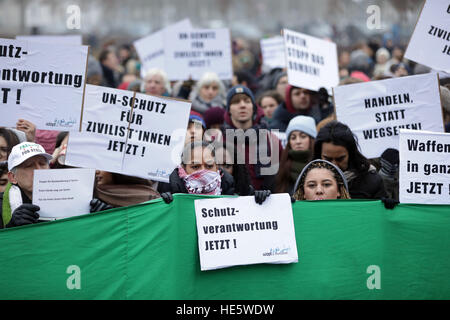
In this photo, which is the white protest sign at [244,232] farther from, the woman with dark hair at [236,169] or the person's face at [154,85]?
the person's face at [154,85]

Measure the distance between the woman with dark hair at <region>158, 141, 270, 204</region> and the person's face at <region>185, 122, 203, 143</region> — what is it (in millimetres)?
807

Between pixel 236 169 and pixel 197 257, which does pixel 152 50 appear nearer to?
pixel 236 169

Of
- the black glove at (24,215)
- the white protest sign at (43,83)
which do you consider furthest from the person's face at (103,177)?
the black glove at (24,215)

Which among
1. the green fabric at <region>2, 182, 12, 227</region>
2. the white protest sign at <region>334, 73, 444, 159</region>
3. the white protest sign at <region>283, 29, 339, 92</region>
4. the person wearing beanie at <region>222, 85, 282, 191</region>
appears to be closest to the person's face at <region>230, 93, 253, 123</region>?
the person wearing beanie at <region>222, 85, 282, 191</region>

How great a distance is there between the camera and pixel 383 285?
19.4 feet

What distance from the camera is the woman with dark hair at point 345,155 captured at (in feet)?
22.6

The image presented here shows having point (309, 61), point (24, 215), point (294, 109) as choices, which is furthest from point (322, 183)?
point (309, 61)

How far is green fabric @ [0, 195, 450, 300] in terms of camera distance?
18.7 feet

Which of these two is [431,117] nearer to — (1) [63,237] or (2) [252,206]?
(2) [252,206]

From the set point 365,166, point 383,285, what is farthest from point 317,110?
point 383,285

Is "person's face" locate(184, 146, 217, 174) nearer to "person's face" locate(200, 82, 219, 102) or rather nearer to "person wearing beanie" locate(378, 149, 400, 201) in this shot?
"person wearing beanie" locate(378, 149, 400, 201)

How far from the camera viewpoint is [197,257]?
5.70m

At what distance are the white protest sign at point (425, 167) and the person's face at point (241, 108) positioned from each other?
8.36 ft
